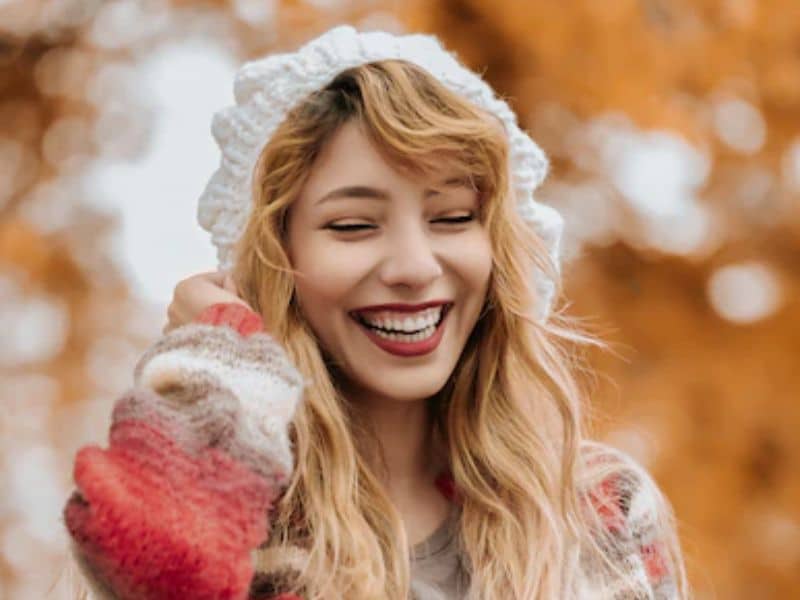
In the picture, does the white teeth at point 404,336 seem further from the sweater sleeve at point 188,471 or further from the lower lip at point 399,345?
the sweater sleeve at point 188,471

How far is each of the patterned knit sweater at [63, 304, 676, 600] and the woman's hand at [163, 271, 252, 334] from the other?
0.05 m

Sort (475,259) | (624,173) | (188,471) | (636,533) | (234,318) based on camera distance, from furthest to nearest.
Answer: (624,173) < (636,533) < (475,259) < (234,318) < (188,471)

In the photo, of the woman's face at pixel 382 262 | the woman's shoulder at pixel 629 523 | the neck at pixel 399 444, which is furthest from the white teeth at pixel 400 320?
the woman's shoulder at pixel 629 523

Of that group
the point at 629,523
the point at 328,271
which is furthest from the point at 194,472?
the point at 629,523

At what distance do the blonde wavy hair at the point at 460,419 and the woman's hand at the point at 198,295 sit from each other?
0.03 m

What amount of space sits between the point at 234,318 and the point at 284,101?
1.05ft

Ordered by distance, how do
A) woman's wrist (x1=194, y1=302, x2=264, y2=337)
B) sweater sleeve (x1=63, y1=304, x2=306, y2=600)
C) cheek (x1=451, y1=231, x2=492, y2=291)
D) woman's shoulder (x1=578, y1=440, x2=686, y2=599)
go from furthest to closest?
woman's shoulder (x1=578, y1=440, x2=686, y2=599), cheek (x1=451, y1=231, x2=492, y2=291), woman's wrist (x1=194, y1=302, x2=264, y2=337), sweater sleeve (x1=63, y1=304, x2=306, y2=600)

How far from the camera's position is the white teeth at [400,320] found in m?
2.10

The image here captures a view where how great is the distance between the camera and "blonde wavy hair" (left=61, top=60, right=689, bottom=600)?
2.08 meters

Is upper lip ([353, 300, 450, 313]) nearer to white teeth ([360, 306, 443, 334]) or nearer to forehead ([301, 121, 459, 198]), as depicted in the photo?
white teeth ([360, 306, 443, 334])

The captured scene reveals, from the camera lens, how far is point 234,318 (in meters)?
2.03

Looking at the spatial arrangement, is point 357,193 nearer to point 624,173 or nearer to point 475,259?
point 475,259

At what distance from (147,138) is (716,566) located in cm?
152

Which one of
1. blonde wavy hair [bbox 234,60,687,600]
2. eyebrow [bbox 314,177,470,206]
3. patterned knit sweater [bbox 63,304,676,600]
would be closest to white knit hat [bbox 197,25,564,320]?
blonde wavy hair [bbox 234,60,687,600]
